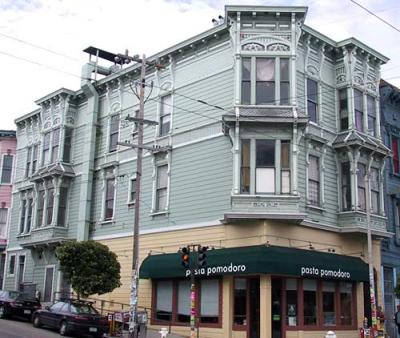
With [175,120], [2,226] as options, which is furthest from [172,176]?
[2,226]

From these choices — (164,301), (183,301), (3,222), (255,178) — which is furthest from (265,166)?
(3,222)

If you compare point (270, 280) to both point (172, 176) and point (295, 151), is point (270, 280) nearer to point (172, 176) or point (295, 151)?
point (295, 151)

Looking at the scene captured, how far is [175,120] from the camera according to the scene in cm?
2867

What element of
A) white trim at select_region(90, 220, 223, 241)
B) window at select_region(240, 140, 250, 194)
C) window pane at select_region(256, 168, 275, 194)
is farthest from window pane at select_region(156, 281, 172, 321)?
window pane at select_region(256, 168, 275, 194)

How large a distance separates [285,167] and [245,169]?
67.3 inches

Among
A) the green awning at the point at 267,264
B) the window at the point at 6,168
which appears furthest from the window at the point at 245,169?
the window at the point at 6,168

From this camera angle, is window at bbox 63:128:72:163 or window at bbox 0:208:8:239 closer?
window at bbox 63:128:72:163

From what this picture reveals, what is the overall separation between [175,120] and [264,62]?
18.3 ft

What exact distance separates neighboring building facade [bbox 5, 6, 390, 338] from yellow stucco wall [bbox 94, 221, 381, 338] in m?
0.06

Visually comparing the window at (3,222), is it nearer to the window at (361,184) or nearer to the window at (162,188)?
the window at (162,188)

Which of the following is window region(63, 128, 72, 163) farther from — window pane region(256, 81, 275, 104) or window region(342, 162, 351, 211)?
window region(342, 162, 351, 211)

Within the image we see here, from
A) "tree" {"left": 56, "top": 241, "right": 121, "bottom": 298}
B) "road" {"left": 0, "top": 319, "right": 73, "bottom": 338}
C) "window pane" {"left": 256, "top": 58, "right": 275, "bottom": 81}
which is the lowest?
"road" {"left": 0, "top": 319, "right": 73, "bottom": 338}

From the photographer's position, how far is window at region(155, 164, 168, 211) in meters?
28.4

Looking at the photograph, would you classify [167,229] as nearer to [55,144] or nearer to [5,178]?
[55,144]
